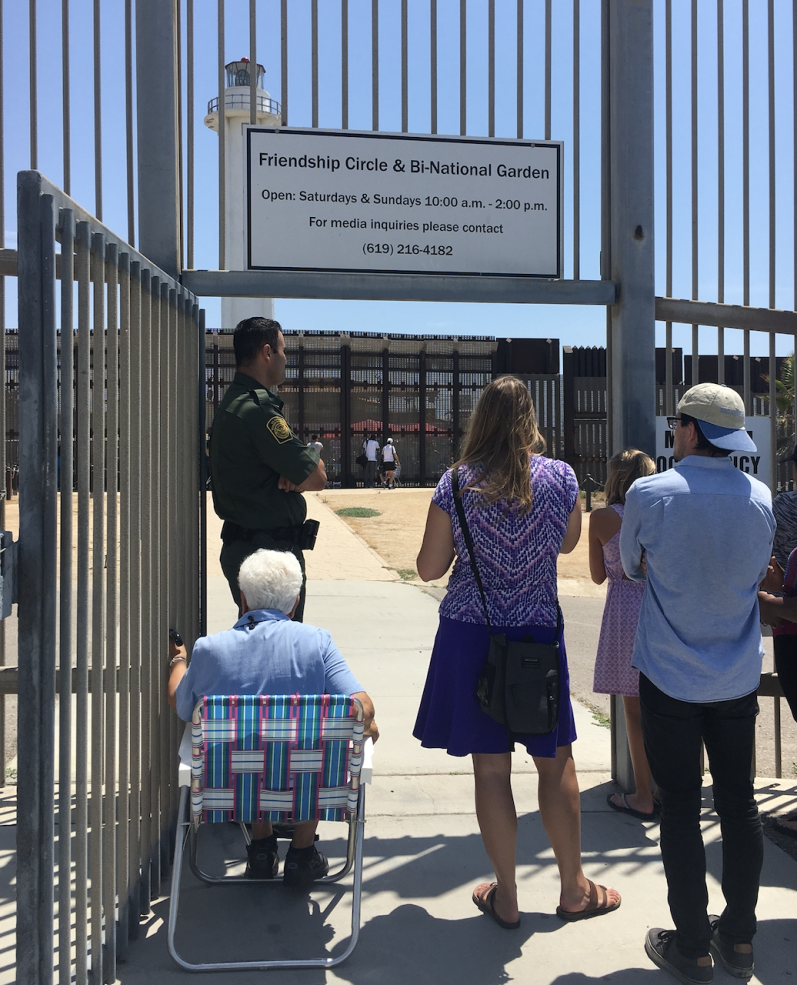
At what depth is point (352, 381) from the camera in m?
27.8

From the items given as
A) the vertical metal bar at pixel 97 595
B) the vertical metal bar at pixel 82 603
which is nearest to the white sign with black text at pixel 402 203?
the vertical metal bar at pixel 97 595

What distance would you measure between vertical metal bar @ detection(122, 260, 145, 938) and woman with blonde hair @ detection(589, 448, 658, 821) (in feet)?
6.04

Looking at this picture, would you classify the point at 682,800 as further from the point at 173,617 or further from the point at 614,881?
the point at 173,617

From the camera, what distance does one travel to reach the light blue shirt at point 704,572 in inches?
100

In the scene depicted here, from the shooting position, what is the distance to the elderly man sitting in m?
2.76

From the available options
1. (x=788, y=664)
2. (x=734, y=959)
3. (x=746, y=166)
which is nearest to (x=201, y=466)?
(x=788, y=664)

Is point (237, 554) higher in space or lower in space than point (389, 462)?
lower

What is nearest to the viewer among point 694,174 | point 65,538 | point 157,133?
point 65,538

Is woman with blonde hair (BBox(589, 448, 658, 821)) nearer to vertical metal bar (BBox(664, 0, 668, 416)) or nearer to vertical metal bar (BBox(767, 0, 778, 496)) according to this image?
vertical metal bar (BBox(664, 0, 668, 416))

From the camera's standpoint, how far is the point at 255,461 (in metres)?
3.49

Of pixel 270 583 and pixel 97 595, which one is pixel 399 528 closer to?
pixel 270 583

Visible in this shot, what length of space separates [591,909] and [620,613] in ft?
4.02

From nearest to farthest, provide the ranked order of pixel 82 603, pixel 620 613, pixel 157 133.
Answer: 1. pixel 82 603
2. pixel 157 133
3. pixel 620 613

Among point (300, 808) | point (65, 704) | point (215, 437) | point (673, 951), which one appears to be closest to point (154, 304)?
point (215, 437)
